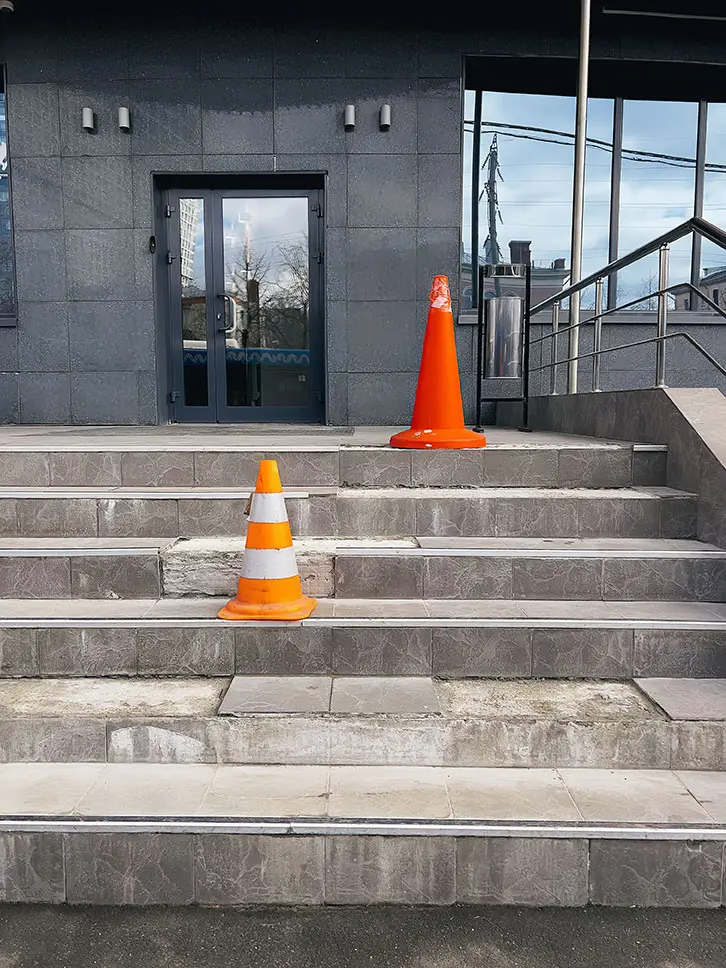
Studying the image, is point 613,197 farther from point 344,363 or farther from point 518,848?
point 518,848

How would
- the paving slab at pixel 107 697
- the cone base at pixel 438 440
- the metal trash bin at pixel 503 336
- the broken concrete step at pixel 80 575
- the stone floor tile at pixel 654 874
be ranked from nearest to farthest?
the stone floor tile at pixel 654 874
the paving slab at pixel 107 697
the broken concrete step at pixel 80 575
the cone base at pixel 438 440
the metal trash bin at pixel 503 336

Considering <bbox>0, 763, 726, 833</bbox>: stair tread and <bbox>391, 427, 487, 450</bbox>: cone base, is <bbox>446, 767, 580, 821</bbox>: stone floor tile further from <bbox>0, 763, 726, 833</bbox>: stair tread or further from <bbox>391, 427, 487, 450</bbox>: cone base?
<bbox>391, 427, 487, 450</bbox>: cone base

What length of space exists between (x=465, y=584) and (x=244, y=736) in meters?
1.45

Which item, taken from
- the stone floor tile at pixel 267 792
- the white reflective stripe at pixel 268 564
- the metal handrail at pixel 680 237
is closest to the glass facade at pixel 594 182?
the metal handrail at pixel 680 237

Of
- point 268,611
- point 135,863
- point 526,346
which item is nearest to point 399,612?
point 268,611

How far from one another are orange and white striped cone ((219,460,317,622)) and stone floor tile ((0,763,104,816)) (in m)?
0.89

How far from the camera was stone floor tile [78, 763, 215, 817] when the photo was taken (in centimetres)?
253

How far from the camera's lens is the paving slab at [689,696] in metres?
2.90

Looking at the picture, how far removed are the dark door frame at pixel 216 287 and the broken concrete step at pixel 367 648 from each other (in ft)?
17.4

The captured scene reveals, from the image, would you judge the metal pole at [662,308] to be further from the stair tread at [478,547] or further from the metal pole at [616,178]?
the metal pole at [616,178]

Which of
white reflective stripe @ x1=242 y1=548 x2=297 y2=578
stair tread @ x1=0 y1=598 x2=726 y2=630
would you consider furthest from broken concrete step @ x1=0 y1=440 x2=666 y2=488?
white reflective stripe @ x1=242 y1=548 x2=297 y2=578

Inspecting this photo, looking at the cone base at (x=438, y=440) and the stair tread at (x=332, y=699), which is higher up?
the cone base at (x=438, y=440)

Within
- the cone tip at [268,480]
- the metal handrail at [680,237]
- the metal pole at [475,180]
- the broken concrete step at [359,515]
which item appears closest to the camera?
the cone tip at [268,480]

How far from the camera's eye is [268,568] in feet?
11.4
